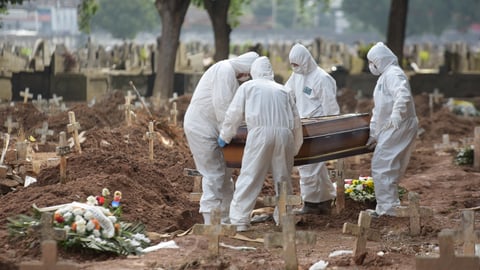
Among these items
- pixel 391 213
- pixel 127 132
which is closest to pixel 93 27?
pixel 127 132

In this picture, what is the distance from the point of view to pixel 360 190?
1681 cm

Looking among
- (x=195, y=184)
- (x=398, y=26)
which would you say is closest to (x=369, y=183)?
(x=195, y=184)

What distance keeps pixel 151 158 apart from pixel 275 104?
540cm

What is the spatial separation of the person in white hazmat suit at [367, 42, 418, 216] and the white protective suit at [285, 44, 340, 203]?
644mm

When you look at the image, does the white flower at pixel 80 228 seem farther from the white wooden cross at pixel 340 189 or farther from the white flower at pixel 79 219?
the white wooden cross at pixel 340 189

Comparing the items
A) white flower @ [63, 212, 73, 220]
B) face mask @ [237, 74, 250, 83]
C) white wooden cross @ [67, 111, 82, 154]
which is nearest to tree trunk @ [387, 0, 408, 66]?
white wooden cross @ [67, 111, 82, 154]

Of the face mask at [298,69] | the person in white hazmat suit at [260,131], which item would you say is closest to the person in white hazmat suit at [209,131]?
the person in white hazmat suit at [260,131]

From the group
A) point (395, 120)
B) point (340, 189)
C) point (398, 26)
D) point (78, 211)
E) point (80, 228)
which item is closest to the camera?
point (80, 228)

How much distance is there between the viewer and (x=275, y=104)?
14.4 metres

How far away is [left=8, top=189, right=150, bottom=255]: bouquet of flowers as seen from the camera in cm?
1241

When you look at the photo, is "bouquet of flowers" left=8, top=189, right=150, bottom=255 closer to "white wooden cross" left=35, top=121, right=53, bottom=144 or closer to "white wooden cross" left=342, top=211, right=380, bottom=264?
"white wooden cross" left=342, top=211, right=380, bottom=264

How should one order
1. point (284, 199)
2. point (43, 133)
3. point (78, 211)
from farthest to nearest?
1. point (43, 133)
2. point (284, 199)
3. point (78, 211)

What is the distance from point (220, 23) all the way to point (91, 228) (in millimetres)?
22750

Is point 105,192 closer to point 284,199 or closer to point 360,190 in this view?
point 284,199
